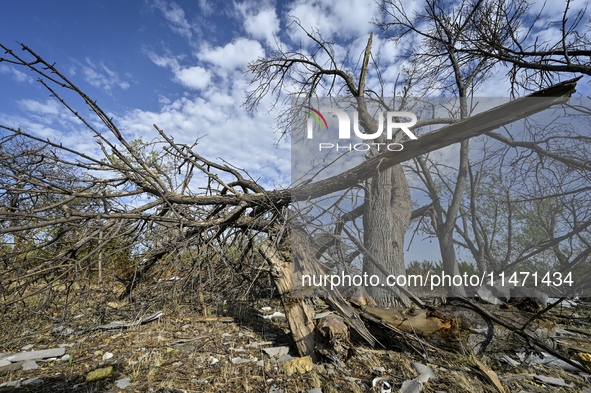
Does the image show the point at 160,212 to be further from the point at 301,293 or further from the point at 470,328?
the point at 470,328

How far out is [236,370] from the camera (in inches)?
105

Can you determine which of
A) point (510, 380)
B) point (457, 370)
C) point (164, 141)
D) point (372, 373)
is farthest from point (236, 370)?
point (164, 141)

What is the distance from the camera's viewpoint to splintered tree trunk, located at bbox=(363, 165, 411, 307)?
5.02 m

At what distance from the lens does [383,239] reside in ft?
17.2

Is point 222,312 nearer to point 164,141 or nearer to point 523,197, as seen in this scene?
point 164,141

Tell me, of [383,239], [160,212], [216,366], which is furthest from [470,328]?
[160,212]

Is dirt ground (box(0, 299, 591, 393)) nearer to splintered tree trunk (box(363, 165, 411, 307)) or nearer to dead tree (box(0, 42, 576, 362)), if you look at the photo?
dead tree (box(0, 42, 576, 362))

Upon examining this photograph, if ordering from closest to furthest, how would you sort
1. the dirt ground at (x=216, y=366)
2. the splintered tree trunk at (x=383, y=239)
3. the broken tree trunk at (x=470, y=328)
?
the dirt ground at (x=216, y=366)
the broken tree trunk at (x=470, y=328)
the splintered tree trunk at (x=383, y=239)

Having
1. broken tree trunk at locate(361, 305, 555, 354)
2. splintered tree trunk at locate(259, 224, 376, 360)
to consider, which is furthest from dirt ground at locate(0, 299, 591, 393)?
splintered tree trunk at locate(259, 224, 376, 360)

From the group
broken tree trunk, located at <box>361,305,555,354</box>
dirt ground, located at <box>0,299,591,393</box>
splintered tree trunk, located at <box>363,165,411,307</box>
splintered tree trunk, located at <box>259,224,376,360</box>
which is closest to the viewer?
dirt ground, located at <box>0,299,591,393</box>

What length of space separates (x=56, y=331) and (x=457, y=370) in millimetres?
4370

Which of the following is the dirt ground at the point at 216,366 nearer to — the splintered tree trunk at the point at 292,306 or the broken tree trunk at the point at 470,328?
the broken tree trunk at the point at 470,328

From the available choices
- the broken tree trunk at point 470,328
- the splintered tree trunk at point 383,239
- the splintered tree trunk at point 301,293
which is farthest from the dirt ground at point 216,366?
the splintered tree trunk at point 383,239

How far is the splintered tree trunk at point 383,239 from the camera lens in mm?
5016
